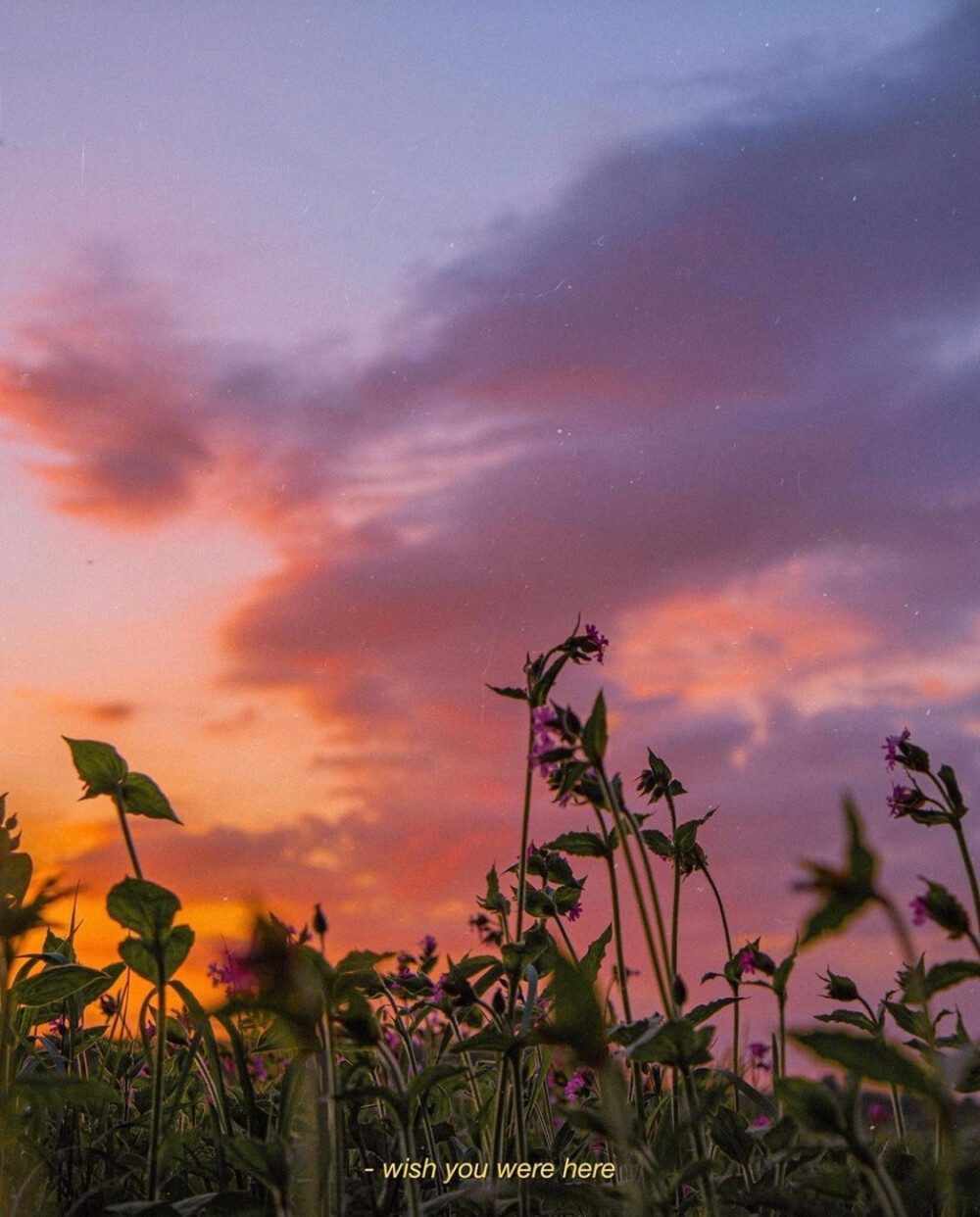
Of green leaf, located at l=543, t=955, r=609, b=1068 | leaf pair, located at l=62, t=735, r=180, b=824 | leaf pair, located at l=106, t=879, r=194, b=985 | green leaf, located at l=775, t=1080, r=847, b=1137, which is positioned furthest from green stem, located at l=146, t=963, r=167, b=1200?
green leaf, located at l=775, t=1080, r=847, b=1137

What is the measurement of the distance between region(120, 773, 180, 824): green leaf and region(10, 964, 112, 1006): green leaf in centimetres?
43

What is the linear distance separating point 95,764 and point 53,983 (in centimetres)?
61

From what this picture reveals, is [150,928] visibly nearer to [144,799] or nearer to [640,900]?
[144,799]

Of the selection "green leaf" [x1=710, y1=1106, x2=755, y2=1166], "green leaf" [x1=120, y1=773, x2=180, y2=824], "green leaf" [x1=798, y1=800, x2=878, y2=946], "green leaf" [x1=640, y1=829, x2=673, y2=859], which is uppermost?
"green leaf" [x1=640, y1=829, x2=673, y2=859]

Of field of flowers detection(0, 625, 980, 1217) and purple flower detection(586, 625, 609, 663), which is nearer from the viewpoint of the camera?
field of flowers detection(0, 625, 980, 1217)

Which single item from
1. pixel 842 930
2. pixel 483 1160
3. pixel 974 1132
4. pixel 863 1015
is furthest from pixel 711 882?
pixel 842 930

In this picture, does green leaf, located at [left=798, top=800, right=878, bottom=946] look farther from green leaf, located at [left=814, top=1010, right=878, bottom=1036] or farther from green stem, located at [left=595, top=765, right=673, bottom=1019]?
green leaf, located at [left=814, top=1010, right=878, bottom=1036]

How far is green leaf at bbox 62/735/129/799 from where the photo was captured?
2555 mm

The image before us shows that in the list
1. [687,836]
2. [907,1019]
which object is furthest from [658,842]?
[907,1019]

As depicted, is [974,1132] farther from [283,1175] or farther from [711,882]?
[711,882]

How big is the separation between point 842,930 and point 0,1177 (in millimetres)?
1794

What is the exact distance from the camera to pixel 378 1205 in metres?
2.47

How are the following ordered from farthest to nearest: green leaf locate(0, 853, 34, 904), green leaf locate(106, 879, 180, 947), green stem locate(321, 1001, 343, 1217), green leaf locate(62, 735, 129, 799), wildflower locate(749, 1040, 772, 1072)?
wildflower locate(749, 1040, 772, 1072) → green leaf locate(0, 853, 34, 904) → green leaf locate(62, 735, 129, 799) → green leaf locate(106, 879, 180, 947) → green stem locate(321, 1001, 343, 1217)

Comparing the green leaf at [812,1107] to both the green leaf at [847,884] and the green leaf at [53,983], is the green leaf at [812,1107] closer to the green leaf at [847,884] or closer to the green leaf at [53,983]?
the green leaf at [847,884]
